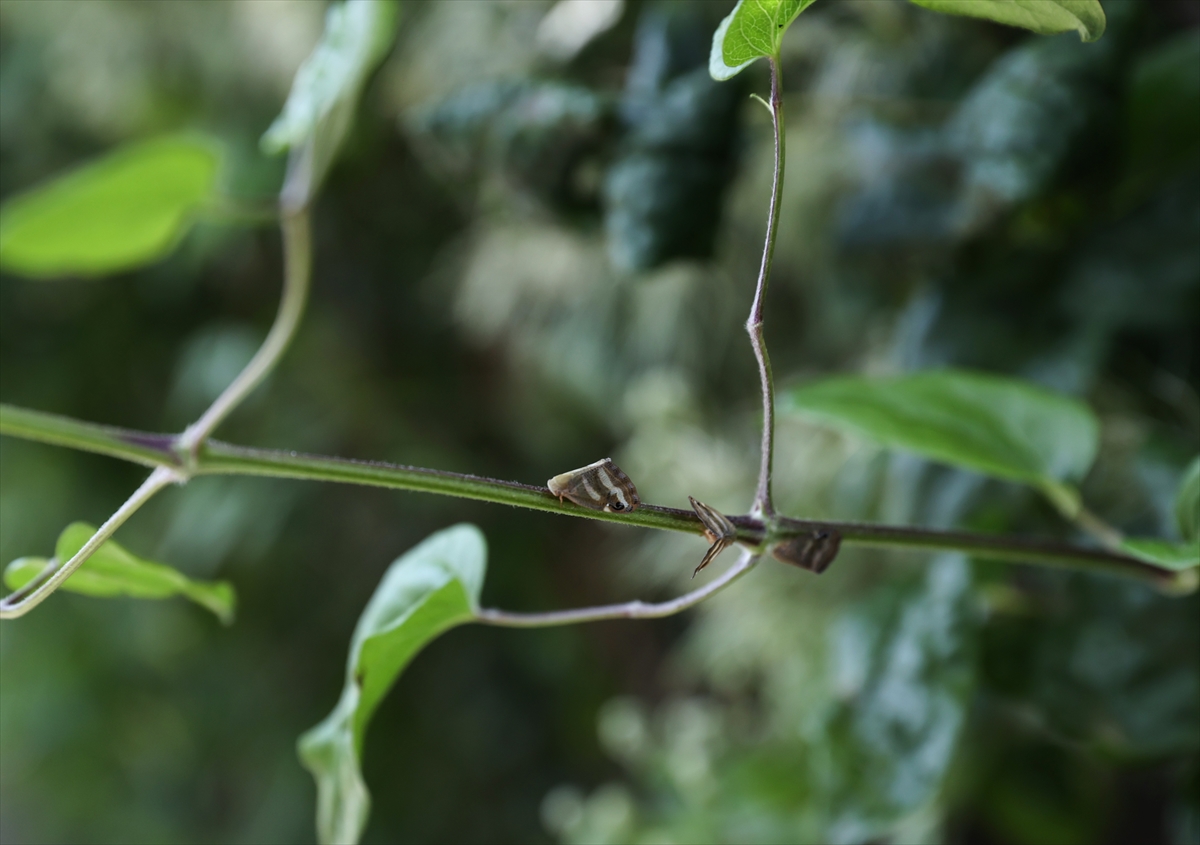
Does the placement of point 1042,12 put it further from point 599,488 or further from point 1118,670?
point 1118,670

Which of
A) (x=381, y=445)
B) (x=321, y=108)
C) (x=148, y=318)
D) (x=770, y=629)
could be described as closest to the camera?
(x=321, y=108)

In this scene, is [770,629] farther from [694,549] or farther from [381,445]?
[381,445]

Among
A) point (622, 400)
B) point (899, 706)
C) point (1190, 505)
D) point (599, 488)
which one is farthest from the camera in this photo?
point (622, 400)

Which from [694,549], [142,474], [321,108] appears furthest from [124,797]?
[321,108]

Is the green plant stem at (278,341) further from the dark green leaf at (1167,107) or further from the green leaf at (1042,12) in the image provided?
the dark green leaf at (1167,107)

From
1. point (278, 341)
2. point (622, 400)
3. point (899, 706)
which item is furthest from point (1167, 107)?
point (622, 400)

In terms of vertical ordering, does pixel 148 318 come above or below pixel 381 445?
above
